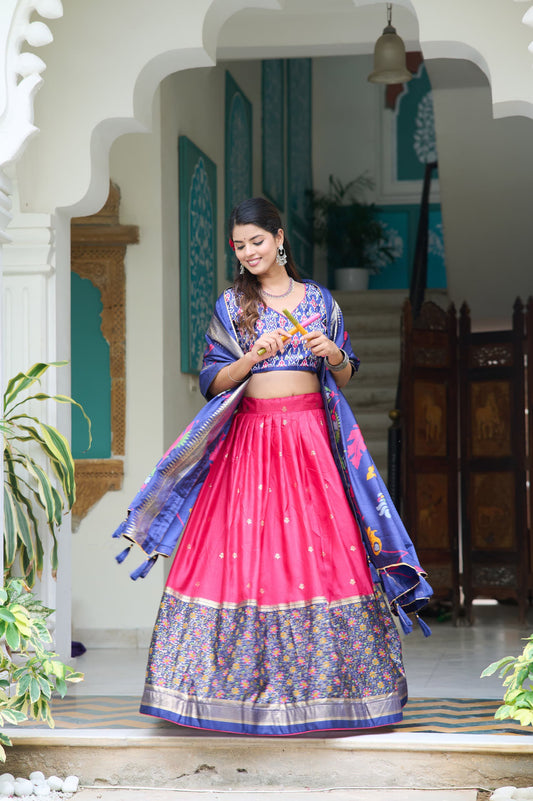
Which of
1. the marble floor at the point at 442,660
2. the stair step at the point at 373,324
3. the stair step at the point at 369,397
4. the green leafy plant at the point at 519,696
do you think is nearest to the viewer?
the green leafy plant at the point at 519,696

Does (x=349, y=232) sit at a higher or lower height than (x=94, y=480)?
higher

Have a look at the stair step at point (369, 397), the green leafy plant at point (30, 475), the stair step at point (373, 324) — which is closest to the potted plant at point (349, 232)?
the stair step at point (373, 324)

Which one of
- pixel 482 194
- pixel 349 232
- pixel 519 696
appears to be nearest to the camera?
pixel 519 696

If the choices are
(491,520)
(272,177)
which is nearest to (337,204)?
(272,177)

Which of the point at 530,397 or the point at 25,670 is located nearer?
the point at 25,670

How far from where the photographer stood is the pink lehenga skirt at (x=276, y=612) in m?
3.05

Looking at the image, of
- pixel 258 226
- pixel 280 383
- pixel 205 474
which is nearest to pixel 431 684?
pixel 205 474

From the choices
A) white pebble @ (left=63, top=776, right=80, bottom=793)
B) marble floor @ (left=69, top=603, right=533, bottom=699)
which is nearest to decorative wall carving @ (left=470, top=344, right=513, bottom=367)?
marble floor @ (left=69, top=603, right=533, bottom=699)

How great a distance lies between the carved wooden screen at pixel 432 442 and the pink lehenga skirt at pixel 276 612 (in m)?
2.44

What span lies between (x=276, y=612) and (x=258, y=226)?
1165 millimetres

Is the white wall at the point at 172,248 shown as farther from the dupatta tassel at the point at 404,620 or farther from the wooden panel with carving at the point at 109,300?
the dupatta tassel at the point at 404,620

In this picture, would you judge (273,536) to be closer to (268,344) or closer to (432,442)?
(268,344)

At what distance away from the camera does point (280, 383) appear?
130 inches

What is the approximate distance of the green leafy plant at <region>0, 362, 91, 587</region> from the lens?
3.54 metres
